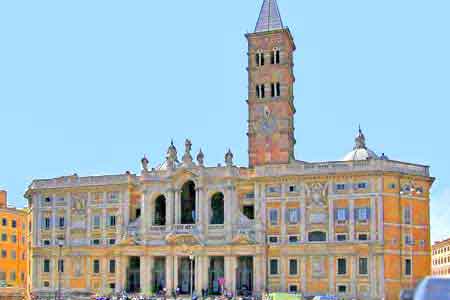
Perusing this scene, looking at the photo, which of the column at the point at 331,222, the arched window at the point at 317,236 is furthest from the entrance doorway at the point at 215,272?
the column at the point at 331,222

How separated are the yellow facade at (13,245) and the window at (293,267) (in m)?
46.9

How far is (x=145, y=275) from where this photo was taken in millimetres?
88750

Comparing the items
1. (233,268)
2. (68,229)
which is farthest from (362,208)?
(68,229)

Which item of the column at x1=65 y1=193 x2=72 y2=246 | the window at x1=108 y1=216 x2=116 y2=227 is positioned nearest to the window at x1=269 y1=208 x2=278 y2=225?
the window at x1=108 y1=216 x2=116 y2=227

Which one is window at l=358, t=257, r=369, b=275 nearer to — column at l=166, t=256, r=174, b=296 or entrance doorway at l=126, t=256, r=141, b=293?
column at l=166, t=256, r=174, b=296

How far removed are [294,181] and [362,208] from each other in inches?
310

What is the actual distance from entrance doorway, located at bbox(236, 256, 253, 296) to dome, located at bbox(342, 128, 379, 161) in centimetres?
1771

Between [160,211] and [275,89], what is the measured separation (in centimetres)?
1977

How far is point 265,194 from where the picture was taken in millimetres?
86500

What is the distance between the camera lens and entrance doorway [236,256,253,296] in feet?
285

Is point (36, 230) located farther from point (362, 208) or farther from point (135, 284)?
point (362, 208)

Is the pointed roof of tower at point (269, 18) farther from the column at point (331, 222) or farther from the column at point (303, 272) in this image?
the column at point (303, 272)

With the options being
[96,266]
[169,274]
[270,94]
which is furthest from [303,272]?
[96,266]

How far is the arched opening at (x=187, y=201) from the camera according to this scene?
9138cm
